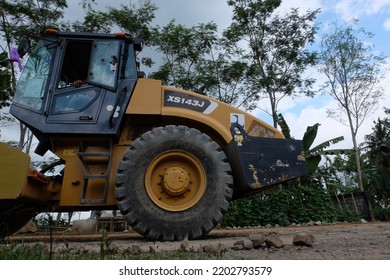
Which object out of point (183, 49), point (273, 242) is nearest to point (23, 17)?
point (183, 49)

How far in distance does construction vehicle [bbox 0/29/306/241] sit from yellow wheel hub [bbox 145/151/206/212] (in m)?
0.01

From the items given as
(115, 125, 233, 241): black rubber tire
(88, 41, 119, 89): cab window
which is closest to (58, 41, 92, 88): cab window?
(88, 41, 119, 89): cab window

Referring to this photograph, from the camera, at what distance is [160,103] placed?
542cm

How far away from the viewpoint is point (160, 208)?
487cm

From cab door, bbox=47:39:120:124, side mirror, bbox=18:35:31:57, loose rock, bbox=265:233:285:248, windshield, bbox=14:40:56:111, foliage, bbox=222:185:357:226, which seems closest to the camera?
loose rock, bbox=265:233:285:248

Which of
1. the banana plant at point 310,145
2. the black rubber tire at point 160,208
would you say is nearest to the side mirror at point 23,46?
the black rubber tire at point 160,208

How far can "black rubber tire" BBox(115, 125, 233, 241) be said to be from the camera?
480 centimetres

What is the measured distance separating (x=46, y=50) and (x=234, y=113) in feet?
9.31

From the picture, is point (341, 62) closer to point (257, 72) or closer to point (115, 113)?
point (257, 72)

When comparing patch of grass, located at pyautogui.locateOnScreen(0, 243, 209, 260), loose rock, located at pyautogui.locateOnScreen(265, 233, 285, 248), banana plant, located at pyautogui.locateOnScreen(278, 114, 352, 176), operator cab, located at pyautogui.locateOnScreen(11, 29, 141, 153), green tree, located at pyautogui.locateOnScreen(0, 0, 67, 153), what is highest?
green tree, located at pyautogui.locateOnScreen(0, 0, 67, 153)

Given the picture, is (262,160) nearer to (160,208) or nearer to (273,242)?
(160,208)

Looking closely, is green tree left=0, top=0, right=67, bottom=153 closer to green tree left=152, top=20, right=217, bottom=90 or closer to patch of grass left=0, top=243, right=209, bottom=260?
green tree left=152, top=20, right=217, bottom=90

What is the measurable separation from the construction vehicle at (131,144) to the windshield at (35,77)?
0.05 feet
